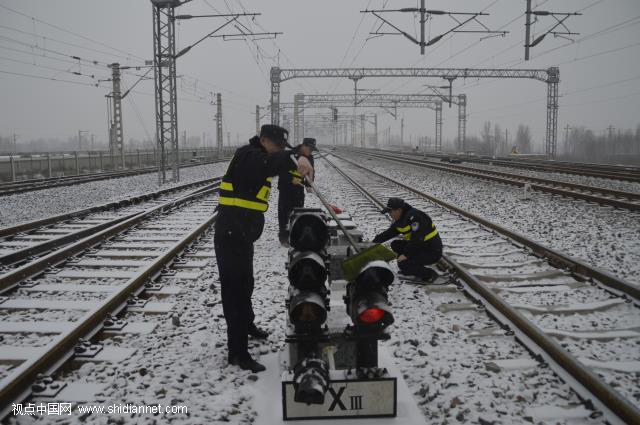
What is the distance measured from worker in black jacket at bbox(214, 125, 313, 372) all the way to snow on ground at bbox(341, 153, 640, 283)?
16.7 ft

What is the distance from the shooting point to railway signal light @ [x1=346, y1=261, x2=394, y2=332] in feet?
9.78

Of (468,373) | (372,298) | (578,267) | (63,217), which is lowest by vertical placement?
(468,373)

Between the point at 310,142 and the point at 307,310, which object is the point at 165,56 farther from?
the point at 307,310

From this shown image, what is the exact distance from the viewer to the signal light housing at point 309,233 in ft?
10.8

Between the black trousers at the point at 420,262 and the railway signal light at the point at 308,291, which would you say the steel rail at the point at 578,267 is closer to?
the black trousers at the point at 420,262

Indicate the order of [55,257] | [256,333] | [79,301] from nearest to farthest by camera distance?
1. [256,333]
2. [79,301]
3. [55,257]

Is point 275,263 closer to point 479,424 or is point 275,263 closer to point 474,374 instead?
point 474,374

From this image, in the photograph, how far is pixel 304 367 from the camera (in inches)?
115

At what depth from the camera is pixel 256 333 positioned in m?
4.51

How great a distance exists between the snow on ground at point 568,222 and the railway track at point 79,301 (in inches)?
239

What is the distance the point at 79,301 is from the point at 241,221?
2.82 metres

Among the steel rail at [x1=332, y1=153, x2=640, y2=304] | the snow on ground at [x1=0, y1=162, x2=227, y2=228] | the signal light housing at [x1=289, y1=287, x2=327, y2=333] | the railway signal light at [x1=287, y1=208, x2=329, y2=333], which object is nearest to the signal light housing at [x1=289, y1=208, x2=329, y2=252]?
the railway signal light at [x1=287, y1=208, x2=329, y2=333]

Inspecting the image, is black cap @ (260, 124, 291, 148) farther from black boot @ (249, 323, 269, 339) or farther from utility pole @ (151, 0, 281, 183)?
utility pole @ (151, 0, 281, 183)

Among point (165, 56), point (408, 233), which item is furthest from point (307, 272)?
point (165, 56)
